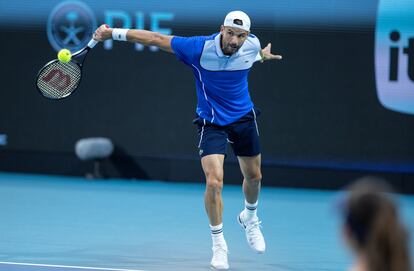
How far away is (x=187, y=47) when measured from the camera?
625cm

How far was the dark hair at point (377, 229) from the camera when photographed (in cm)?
194

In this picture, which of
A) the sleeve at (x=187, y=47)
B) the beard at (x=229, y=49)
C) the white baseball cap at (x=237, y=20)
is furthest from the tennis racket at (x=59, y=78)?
the white baseball cap at (x=237, y=20)

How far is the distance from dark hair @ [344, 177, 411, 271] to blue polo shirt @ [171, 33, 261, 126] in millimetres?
4376

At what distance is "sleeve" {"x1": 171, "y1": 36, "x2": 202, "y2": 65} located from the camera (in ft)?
20.5

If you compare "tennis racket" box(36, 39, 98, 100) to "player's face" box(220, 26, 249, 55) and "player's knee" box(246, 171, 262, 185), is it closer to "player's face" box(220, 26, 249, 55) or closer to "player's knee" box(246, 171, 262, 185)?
"player's face" box(220, 26, 249, 55)

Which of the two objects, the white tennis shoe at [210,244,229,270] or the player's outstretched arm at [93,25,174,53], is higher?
the player's outstretched arm at [93,25,174,53]

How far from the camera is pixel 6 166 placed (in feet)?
39.1

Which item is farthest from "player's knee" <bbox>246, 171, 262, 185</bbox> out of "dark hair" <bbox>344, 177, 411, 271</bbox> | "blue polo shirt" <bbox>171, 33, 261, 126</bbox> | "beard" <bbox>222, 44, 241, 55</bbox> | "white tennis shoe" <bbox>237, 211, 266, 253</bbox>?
"dark hair" <bbox>344, 177, 411, 271</bbox>

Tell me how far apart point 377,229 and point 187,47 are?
4.42 m

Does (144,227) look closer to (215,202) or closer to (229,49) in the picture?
(215,202)

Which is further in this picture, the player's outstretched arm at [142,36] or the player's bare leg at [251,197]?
the player's bare leg at [251,197]

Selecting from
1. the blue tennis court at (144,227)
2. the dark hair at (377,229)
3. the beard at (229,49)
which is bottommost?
the blue tennis court at (144,227)

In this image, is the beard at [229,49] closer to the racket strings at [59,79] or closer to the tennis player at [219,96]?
the tennis player at [219,96]

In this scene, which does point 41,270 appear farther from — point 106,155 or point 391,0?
point 391,0
